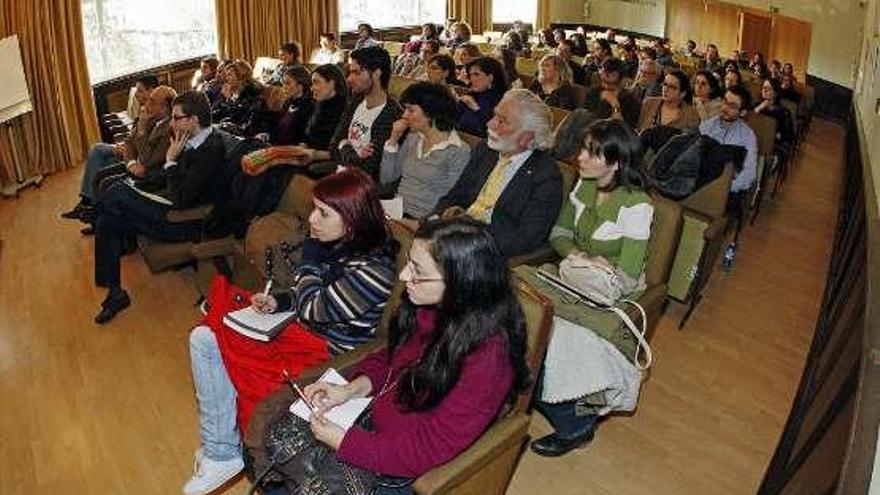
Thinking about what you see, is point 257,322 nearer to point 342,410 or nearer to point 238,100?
point 342,410

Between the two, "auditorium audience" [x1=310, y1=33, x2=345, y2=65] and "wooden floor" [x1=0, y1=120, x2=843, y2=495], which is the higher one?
"auditorium audience" [x1=310, y1=33, x2=345, y2=65]

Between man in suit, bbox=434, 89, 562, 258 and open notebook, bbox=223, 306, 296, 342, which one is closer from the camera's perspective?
open notebook, bbox=223, 306, 296, 342

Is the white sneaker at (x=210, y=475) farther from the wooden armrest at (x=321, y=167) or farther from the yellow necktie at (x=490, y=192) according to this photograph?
the wooden armrest at (x=321, y=167)

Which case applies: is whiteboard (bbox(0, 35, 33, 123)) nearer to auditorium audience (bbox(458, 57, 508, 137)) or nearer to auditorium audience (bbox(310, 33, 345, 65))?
auditorium audience (bbox(310, 33, 345, 65))

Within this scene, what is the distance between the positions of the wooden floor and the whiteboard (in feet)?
4.79

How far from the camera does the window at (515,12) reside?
13398 mm

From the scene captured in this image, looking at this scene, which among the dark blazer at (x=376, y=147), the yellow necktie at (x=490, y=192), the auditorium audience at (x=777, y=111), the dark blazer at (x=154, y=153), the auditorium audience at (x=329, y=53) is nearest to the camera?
the yellow necktie at (x=490, y=192)

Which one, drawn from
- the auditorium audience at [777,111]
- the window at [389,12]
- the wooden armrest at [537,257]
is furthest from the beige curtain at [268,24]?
the wooden armrest at [537,257]

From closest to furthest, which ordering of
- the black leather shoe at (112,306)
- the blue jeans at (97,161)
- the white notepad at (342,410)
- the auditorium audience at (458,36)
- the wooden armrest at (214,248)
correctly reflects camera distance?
1. the white notepad at (342,410)
2. the wooden armrest at (214,248)
3. the black leather shoe at (112,306)
4. the blue jeans at (97,161)
5. the auditorium audience at (458,36)

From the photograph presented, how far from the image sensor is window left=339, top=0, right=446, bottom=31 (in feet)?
35.3

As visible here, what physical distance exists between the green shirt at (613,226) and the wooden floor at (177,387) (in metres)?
0.76

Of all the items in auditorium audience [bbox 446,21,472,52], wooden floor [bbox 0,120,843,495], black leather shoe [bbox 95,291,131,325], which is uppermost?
auditorium audience [bbox 446,21,472,52]

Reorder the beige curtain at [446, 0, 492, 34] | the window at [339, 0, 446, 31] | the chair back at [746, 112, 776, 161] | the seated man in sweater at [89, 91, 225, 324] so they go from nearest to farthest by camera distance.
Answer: the seated man in sweater at [89, 91, 225, 324]
the chair back at [746, 112, 776, 161]
the window at [339, 0, 446, 31]
the beige curtain at [446, 0, 492, 34]

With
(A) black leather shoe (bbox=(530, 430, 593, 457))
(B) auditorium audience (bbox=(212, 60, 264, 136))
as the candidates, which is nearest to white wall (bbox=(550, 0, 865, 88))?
(B) auditorium audience (bbox=(212, 60, 264, 136))
